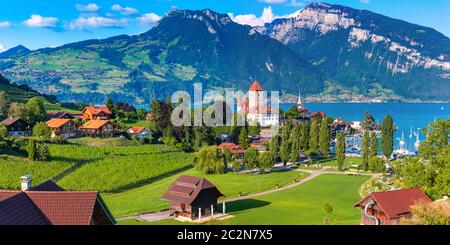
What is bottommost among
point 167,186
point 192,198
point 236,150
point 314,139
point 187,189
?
point 167,186

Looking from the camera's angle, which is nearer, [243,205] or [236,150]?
[243,205]

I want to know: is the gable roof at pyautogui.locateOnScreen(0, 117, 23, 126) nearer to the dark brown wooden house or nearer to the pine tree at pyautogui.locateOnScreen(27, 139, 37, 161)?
the pine tree at pyautogui.locateOnScreen(27, 139, 37, 161)

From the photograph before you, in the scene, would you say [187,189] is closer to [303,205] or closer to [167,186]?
[167,186]

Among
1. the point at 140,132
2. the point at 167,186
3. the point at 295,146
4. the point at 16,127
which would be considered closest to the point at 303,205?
the point at 167,186

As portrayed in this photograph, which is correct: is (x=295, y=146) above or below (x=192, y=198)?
above

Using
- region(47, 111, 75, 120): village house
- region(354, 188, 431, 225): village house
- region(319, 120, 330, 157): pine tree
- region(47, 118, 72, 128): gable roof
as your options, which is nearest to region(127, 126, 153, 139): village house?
region(47, 118, 72, 128): gable roof

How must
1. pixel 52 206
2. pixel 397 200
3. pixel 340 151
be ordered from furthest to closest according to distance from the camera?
1. pixel 340 151
2. pixel 397 200
3. pixel 52 206
